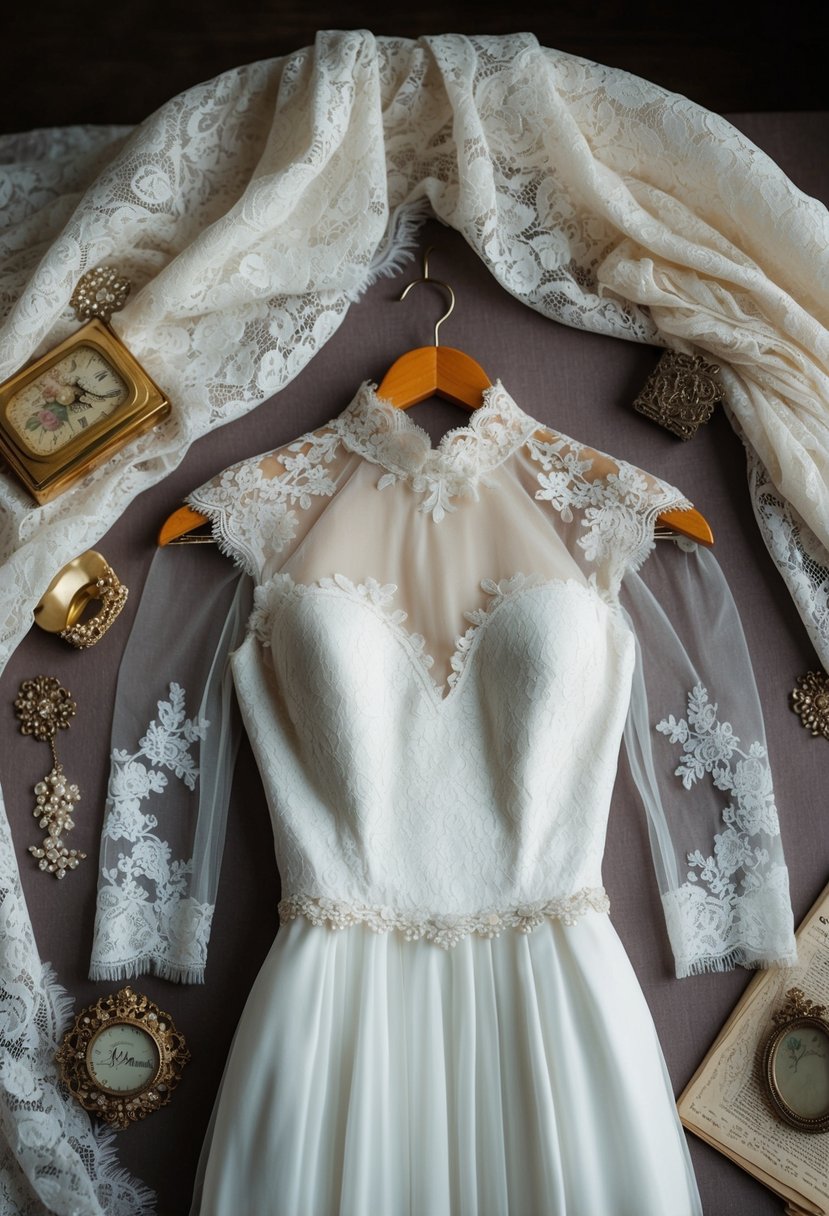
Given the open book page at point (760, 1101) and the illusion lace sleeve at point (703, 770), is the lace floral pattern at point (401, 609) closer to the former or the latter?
the illusion lace sleeve at point (703, 770)

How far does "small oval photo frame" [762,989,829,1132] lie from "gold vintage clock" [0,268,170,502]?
147 centimetres

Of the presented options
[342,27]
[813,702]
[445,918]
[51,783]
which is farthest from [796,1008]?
[342,27]

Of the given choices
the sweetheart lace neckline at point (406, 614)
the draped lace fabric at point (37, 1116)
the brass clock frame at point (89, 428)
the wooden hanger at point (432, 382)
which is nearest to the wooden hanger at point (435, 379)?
the wooden hanger at point (432, 382)

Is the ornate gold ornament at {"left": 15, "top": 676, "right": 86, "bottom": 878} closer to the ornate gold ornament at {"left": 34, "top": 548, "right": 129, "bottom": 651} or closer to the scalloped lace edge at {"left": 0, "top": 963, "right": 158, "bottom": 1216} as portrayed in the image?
the ornate gold ornament at {"left": 34, "top": 548, "right": 129, "bottom": 651}

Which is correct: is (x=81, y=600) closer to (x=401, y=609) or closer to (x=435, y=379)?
(x=401, y=609)

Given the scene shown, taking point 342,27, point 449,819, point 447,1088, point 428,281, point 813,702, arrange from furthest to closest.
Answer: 1. point 342,27
2. point 428,281
3. point 813,702
4. point 449,819
5. point 447,1088

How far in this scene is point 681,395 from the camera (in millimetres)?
1907

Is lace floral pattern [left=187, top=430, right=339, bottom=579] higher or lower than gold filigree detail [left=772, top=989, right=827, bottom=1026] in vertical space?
higher

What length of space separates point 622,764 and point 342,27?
1.65m

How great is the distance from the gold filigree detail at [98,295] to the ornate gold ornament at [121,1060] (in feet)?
3.88

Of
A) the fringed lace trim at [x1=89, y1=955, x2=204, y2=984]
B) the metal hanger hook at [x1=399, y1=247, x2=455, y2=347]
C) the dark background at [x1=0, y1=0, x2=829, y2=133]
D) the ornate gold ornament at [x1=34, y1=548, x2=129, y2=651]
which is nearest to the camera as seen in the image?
the fringed lace trim at [x1=89, y1=955, x2=204, y2=984]

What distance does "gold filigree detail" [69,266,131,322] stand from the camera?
1.88 m

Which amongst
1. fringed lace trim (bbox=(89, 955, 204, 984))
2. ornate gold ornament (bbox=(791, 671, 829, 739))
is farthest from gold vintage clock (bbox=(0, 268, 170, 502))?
ornate gold ornament (bbox=(791, 671, 829, 739))

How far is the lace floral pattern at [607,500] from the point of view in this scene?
1.79 m
